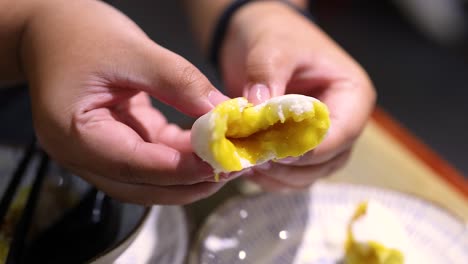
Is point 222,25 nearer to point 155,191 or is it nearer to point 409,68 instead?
point 155,191

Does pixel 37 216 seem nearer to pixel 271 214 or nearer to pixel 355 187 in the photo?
pixel 271 214

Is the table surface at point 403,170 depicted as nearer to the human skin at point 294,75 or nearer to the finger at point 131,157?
the human skin at point 294,75

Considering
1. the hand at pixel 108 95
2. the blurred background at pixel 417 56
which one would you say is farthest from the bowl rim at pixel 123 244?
the blurred background at pixel 417 56

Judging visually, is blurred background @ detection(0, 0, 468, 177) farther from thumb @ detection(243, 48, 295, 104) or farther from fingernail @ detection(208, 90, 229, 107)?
fingernail @ detection(208, 90, 229, 107)

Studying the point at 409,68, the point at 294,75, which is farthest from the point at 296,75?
the point at 409,68

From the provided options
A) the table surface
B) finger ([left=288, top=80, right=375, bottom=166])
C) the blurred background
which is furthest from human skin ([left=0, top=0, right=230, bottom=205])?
the blurred background

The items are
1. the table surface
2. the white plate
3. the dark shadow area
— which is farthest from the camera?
the dark shadow area

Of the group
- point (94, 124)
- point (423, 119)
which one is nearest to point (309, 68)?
point (94, 124)
